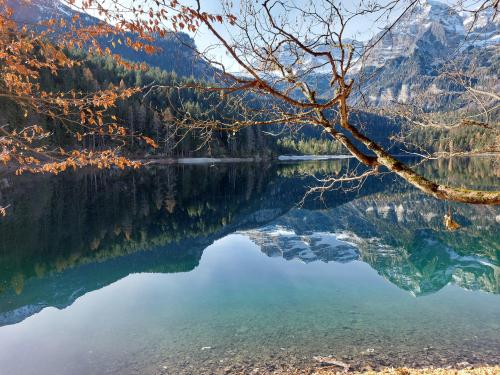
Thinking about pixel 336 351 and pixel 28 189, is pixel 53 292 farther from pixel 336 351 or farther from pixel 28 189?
pixel 28 189

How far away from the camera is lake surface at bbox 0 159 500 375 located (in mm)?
10219

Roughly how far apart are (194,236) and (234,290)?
33.8ft

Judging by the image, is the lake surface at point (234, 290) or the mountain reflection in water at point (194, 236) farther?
the mountain reflection in water at point (194, 236)

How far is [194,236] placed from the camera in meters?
25.0

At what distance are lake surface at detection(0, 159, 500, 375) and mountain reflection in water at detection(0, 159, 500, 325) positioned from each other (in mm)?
133

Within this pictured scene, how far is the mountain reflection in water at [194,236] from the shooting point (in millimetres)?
16609

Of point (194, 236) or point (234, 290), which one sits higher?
point (194, 236)

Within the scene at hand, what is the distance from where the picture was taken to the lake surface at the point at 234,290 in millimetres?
10219

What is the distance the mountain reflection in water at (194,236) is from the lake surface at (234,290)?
133 millimetres

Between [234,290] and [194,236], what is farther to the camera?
[194,236]

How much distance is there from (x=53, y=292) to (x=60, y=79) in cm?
7394

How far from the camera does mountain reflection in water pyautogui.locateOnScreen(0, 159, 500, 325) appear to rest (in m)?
16.6

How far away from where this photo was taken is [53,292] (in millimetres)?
14844

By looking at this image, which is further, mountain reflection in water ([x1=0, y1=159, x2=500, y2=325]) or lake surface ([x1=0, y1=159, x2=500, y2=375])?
mountain reflection in water ([x1=0, y1=159, x2=500, y2=325])
